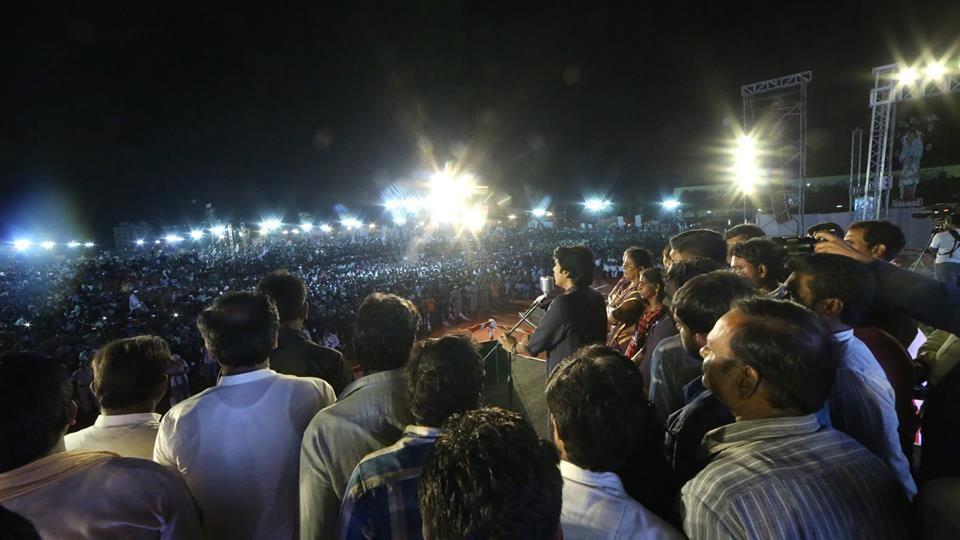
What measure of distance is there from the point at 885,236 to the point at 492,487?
14.5 ft

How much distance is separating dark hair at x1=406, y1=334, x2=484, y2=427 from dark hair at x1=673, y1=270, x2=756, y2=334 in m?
1.07

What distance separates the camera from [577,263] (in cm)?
362

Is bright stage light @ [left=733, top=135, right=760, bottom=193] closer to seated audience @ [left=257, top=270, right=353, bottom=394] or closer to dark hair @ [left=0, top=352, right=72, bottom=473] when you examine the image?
seated audience @ [left=257, top=270, right=353, bottom=394]

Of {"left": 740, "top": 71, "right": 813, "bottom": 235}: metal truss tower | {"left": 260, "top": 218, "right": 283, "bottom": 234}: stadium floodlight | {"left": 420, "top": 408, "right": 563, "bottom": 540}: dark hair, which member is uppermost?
{"left": 740, "top": 71, "right": 813, "bottom": 235}: metal truss tower

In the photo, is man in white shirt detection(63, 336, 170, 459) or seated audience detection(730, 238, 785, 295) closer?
man in white shirt detection(63, 336, 170, 459)

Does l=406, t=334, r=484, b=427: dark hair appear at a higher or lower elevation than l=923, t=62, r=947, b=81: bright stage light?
lower

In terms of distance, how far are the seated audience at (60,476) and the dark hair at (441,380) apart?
3.35 ft

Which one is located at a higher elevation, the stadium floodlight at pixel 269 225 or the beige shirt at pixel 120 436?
the stadium floodlight at pixel 269 225

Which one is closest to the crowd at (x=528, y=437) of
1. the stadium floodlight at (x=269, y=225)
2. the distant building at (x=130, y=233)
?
the distant building at (x=130, y=233)

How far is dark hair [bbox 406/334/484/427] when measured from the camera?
1.52 metres

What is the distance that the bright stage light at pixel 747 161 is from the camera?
50.0ft

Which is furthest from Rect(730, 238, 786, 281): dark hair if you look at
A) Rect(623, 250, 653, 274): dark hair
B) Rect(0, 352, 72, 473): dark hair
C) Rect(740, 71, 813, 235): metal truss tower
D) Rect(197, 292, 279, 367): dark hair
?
Rect(740, 71, 813, 235): metal truss tower

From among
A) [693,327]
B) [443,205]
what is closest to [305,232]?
[443,205]

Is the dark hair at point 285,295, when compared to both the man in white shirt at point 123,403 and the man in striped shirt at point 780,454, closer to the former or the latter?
the man in white shirt at point 123,403
